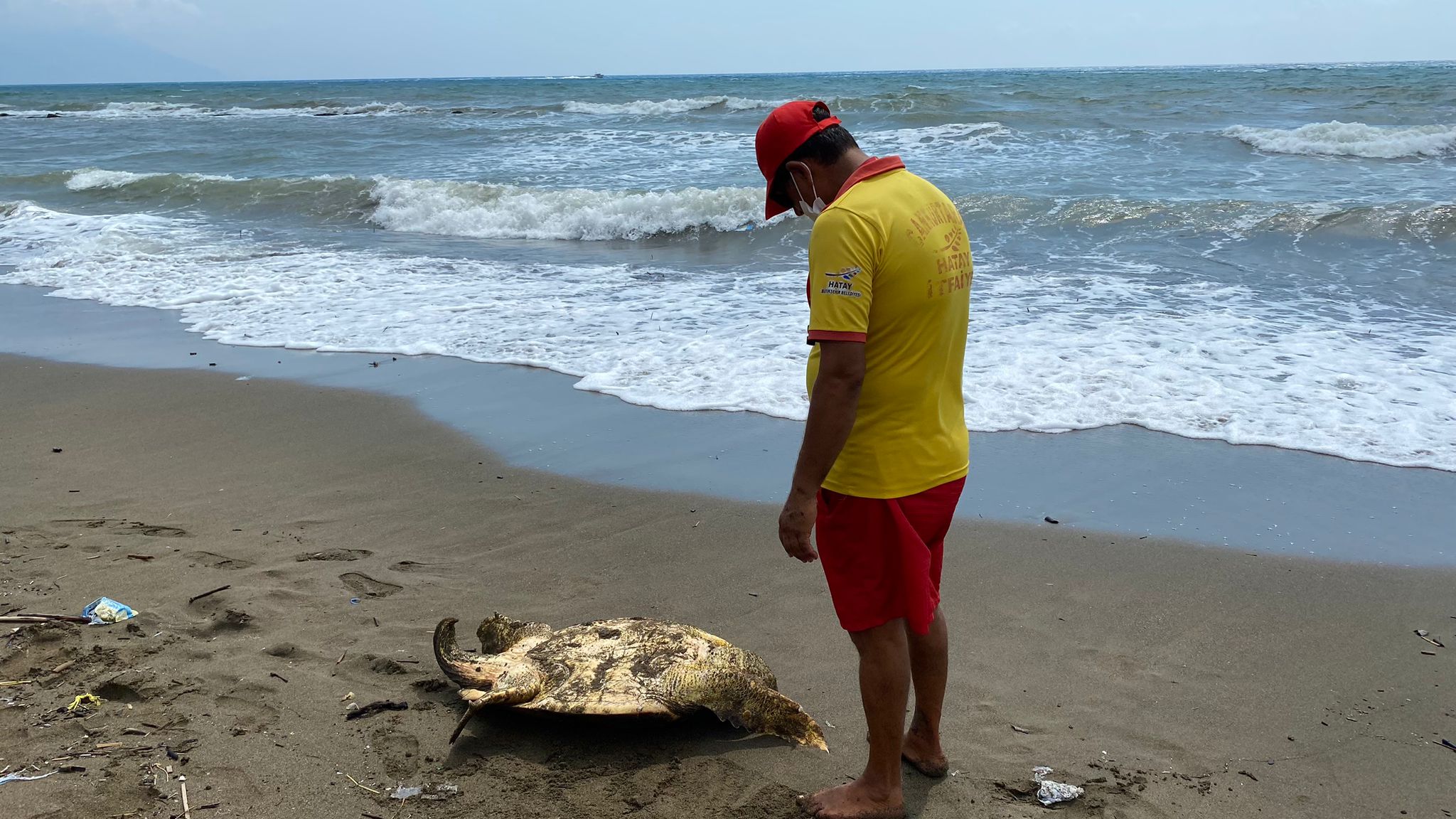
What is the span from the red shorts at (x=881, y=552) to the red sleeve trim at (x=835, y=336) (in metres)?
0.40

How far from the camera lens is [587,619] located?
3.64 meters

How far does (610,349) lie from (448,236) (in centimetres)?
710

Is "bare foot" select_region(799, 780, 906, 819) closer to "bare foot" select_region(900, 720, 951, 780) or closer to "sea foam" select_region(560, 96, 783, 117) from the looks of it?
"bare foot" select_region(900, 720, 951, 780)

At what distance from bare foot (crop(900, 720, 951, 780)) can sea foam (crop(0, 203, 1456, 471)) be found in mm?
3025

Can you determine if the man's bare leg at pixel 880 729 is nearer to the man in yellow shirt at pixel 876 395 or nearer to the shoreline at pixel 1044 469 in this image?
the man in yellow shirt at pixel 876 395

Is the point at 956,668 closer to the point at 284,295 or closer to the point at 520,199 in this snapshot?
the point at 284,295

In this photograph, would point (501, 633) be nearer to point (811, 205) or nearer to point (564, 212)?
point (811, 205)

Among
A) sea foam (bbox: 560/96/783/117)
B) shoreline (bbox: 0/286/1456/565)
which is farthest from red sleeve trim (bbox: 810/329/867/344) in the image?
sea foam (bbox: 560/96/783/117)

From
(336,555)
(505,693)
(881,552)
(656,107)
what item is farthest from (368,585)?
(656,107)

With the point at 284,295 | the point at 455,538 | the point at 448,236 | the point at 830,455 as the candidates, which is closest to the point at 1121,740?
the point at 830,455

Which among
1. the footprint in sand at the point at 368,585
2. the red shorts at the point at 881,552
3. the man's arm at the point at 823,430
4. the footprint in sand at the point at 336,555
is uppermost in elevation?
the man's arm at the point at 823,430

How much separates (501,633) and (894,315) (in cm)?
174

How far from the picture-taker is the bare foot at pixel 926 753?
2746 mm

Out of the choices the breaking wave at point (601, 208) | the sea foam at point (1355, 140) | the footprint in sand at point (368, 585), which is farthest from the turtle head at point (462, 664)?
the sea foam at point (1355, 140)
